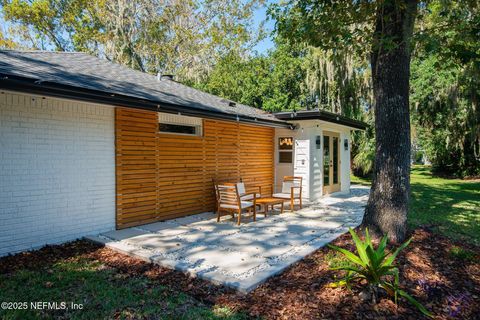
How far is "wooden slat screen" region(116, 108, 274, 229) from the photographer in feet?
19.6

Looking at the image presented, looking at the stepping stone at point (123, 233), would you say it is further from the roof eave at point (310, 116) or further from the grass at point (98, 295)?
the roof eave at point (310, 116)

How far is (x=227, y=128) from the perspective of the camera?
8352 millimetres

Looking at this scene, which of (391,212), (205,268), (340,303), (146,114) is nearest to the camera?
(340,303)

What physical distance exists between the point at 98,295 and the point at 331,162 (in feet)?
30.6

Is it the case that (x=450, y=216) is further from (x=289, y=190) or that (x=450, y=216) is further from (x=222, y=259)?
(x=222, y=259)

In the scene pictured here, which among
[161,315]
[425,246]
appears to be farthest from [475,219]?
[161,315]

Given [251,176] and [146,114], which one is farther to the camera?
[251,176]

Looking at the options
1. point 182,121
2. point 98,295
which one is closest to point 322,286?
point 98,295

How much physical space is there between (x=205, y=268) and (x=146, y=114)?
363cm

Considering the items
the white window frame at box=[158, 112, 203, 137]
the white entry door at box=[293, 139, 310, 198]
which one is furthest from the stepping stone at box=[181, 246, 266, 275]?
the white entry door at box=[293, 139, 310, 198]

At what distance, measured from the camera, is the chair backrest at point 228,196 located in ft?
21.5

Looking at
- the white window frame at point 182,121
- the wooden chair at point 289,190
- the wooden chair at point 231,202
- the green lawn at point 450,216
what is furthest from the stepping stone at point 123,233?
the green lawn at point 450,216

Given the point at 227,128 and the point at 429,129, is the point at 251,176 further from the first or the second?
the point at 429,129

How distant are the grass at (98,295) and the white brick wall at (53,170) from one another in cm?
109
